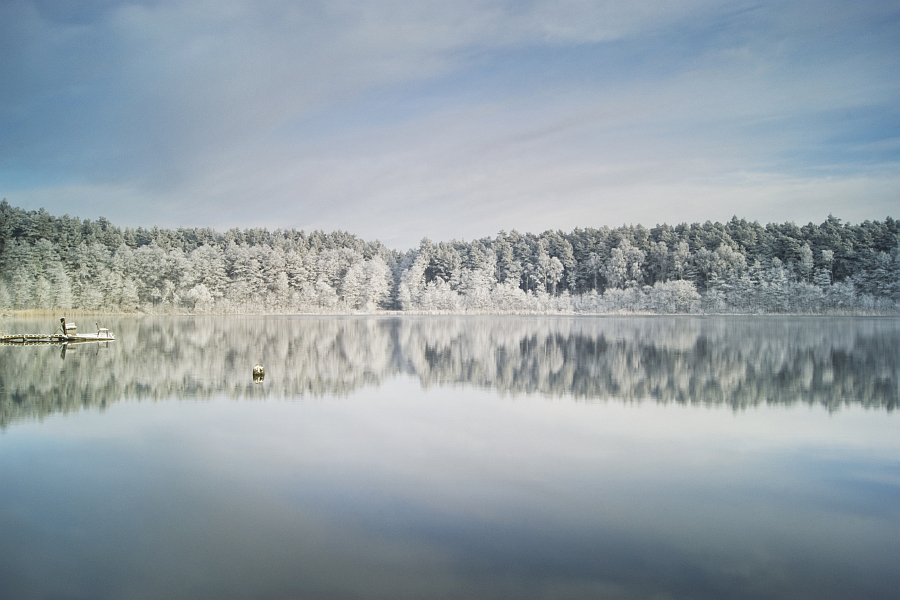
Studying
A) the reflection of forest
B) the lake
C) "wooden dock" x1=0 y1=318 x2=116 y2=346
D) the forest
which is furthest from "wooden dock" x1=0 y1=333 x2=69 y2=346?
the forest

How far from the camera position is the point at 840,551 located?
5.04 metres

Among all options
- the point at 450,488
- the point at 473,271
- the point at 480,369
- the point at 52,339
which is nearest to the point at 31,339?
the point at 52,339

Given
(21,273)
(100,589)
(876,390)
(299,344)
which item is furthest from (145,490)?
(21,273)

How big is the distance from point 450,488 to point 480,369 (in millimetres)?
10471

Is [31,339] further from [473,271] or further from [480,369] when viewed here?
[473,271]

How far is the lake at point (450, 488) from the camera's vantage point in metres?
4.64

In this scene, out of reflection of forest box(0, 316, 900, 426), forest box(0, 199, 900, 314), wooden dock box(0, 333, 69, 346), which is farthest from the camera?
forest box(0, 199, 900, 314)

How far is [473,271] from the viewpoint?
2756 inches

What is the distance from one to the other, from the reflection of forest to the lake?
0.17 meters

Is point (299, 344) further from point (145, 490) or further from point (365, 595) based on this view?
point (365, 595)

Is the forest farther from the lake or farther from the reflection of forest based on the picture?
the lake

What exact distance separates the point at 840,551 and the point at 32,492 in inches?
337

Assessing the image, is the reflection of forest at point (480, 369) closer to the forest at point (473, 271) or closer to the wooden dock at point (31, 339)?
the wooden dock at point (31, 339)

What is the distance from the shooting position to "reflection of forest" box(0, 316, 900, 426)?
12719 mm
